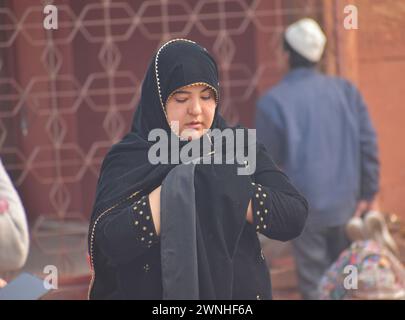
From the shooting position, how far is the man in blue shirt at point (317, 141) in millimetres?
4195

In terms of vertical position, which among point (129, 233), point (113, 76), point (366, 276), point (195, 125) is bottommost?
point (366, 276)

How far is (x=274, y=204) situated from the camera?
207 centimetres

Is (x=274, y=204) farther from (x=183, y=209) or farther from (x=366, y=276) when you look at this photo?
(x=366, y=276)

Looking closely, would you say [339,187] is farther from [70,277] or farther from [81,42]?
[81,42]

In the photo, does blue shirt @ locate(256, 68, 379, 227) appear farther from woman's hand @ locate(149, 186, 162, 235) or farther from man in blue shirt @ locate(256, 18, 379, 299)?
woman's hand @ locate(149, 186, 162, 235)

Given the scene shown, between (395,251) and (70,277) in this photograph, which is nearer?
(395,251)

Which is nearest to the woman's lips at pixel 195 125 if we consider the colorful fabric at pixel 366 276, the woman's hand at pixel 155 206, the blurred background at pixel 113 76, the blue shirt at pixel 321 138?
the woman's hand at pixel 155 206

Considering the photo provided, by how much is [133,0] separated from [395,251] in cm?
170

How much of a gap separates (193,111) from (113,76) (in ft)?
9.83

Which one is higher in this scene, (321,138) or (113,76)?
(113,76)

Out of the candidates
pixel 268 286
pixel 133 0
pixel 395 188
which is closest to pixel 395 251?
pixel 395 188

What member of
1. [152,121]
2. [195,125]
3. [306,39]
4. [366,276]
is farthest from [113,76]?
[195,125]

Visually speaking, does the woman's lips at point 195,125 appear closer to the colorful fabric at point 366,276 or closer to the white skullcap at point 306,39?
the colorful fabric at point 366,276
